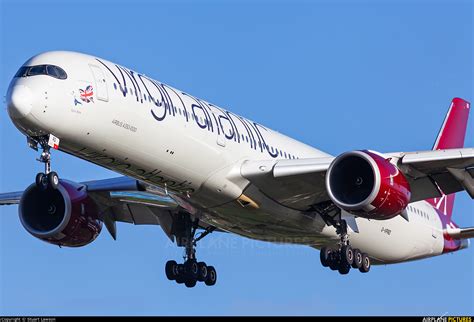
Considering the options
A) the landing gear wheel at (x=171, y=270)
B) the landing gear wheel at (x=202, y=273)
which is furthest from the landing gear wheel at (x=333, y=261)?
the landing gear wheel at (x=171, y=270)

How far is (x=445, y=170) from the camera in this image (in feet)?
117

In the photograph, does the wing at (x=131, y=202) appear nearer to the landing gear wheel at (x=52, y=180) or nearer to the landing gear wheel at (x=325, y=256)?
the landing gear wheel at (x=325, y=256)

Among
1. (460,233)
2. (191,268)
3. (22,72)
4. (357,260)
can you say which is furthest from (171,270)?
(460,233)

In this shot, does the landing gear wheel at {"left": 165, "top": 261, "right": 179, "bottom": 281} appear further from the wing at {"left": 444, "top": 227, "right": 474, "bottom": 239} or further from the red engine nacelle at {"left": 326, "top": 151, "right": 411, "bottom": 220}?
the wing at {"left": 444, "top": 227, "right": 474, "bottom": 239}

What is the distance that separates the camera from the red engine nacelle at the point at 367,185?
111 feet

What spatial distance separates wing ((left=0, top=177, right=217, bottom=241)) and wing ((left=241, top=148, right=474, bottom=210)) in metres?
2.68

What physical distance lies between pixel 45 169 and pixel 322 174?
359 inches

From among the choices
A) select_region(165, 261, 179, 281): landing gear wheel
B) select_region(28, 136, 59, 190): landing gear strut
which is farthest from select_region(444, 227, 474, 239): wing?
select_region(28, 136, 59, 190): landing gear strut

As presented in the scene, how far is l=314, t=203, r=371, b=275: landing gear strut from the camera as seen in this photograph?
3744 cm

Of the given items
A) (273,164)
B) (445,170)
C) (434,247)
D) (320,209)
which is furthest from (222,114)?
(434,247)

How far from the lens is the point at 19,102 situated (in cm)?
3034

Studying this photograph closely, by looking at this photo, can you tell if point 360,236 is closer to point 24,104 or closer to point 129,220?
point 129,220

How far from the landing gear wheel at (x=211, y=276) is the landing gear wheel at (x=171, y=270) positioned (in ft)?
3.63

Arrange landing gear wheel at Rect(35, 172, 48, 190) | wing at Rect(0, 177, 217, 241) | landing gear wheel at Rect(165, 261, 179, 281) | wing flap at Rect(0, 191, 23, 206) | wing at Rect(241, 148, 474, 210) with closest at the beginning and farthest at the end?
landing gear wheel at Rect(35, 172, 48, 190), wing at Rect(241, 148, 474, 210), wing at Rect(0, 177, 217, 241), landing gear wheel at Rect(165, 261, 179, 281), wing flap at Rect(0, 191, 23, 206)
